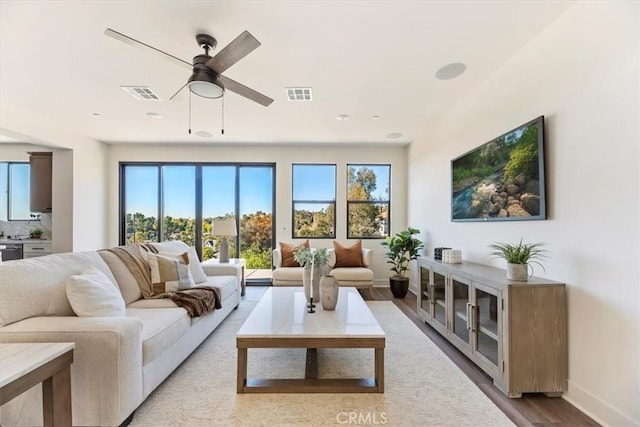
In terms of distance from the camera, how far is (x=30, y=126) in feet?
13.6

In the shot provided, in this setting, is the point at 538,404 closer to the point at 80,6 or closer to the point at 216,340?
the point at 216,340

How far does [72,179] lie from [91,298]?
4160mm

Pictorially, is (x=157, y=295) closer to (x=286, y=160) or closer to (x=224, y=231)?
(x=224, y=231)

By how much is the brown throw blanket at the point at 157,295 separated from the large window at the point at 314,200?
303cm

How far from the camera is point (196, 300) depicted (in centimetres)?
270

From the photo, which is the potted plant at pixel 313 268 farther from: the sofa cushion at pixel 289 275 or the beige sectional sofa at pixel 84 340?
the sofa cushion at pixel 289 275

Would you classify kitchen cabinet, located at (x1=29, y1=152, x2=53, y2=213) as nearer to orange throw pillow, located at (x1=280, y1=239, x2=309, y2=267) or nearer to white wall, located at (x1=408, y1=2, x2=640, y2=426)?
orange throw pillow, located at (x1=280, y1=239, x2=309, y2=267)

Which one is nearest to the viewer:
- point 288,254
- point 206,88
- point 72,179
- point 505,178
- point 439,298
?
point 206,88

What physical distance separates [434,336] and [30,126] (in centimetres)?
602

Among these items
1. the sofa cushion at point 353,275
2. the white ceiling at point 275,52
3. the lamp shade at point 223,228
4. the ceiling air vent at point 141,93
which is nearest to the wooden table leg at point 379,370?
the white ceiling at point 275,52

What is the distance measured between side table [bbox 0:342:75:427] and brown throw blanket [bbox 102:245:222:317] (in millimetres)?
1117

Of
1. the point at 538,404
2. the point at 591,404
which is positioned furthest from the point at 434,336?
the point at 591,404

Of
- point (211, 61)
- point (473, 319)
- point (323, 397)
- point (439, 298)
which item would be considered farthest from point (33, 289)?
point (439, 298)

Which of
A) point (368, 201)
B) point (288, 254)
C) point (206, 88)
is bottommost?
point (288, 254)
